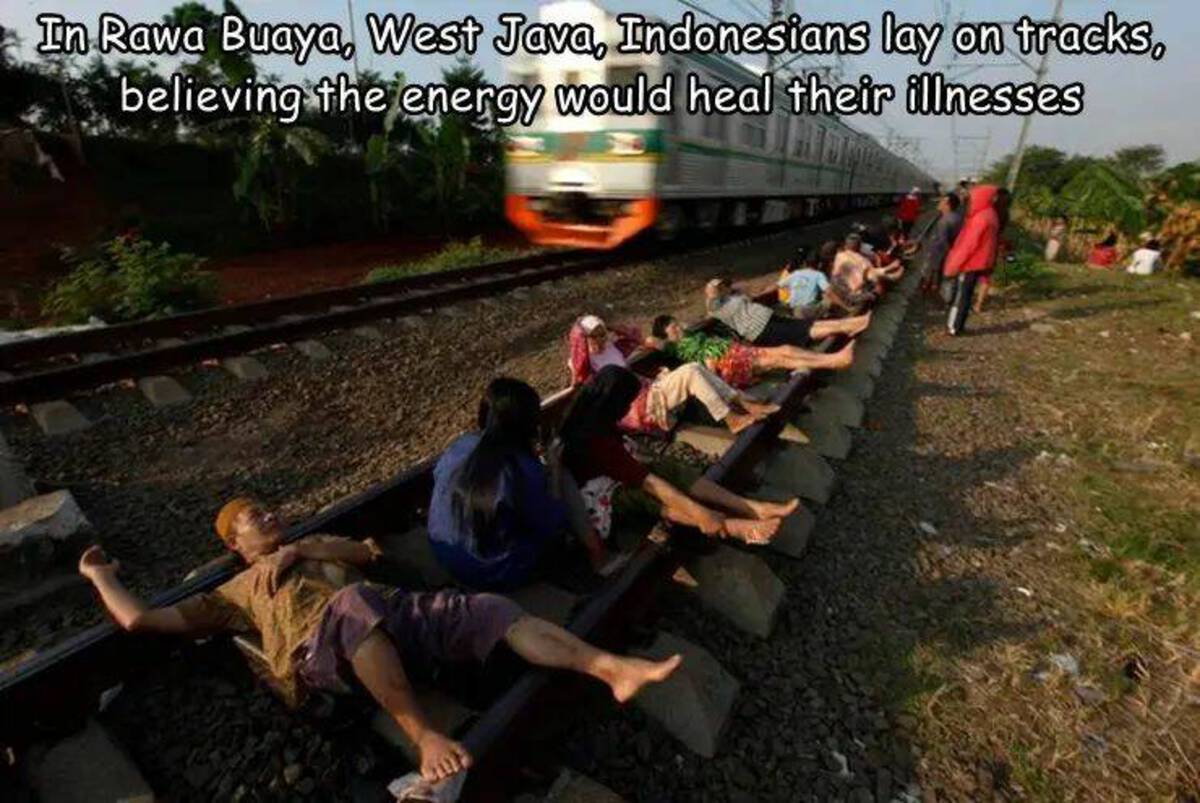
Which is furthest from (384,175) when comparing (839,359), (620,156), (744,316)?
(839,359)

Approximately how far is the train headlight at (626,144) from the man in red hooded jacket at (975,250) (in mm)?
4217

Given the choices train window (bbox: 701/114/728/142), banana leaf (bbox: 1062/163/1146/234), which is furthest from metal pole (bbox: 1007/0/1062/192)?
train window (bbox: 701/114/728/142)

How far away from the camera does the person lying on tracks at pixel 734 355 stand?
5.26m

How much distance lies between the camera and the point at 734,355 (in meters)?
5.32

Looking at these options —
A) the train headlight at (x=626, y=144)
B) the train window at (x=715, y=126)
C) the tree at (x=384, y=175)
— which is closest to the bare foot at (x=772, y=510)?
the train headlight at (x=626, y=144)

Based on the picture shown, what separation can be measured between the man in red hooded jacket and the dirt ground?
101 inches

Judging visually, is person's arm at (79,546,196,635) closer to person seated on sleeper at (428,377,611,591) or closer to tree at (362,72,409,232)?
person seated on sleeper at (428,377,611,591)

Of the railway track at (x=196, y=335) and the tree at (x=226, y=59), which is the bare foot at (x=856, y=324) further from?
the tree at (x=226, y=59)

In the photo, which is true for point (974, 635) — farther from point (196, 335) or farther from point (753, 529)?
point (196, 335)

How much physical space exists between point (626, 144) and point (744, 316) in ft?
15.1

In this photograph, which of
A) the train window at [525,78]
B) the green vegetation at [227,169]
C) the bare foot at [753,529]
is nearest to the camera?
the bare foot at [753,529]

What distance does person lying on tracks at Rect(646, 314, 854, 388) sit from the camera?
526 centimetres

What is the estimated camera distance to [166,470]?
4.18m

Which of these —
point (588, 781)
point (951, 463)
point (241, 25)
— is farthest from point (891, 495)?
point (241, 25)
